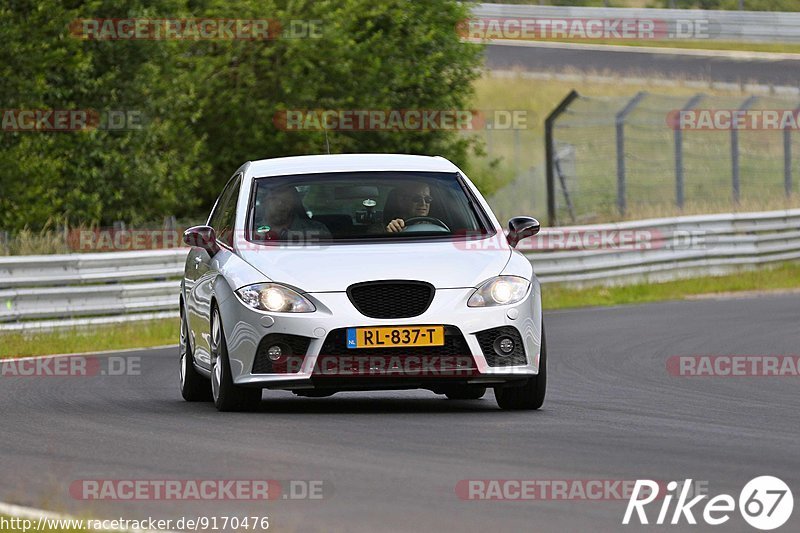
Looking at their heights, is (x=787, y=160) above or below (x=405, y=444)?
below

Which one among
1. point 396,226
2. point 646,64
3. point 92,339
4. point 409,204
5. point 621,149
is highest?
point 646,64

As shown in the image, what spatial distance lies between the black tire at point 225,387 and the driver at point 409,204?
125 centimetres

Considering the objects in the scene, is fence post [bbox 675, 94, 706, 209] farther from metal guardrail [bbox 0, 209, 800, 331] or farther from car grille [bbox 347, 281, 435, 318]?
car grille [bbox 347, 281, 435, 318]

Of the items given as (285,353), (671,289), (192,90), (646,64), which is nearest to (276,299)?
(285,353)

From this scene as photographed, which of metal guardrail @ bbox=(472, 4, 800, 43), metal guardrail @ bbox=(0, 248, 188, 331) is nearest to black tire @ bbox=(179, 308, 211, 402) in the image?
metal guardrail @ bbox=(0, 248, 188, 331)

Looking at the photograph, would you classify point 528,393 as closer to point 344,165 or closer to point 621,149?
point 344,165

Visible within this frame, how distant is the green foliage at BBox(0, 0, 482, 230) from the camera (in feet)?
95.9

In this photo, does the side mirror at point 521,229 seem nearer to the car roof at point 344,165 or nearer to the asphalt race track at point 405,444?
the car roof at point 344,165

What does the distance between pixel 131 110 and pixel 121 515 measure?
947 inches

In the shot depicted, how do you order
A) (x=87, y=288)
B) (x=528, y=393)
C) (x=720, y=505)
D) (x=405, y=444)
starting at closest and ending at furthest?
(x=720, y=505) → (x=405, y=444) → (x=528, y=393) → (x=87, y=288)

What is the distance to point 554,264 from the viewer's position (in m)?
25.2

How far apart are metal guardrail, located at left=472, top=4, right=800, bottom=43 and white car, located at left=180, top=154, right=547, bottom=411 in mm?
42665


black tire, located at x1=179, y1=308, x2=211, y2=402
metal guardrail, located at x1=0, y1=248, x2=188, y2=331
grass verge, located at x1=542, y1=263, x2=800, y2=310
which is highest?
black tire, located at x1=179, y1=308, x2=211, y2=402

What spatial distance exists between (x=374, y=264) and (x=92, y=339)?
896 centimetres
